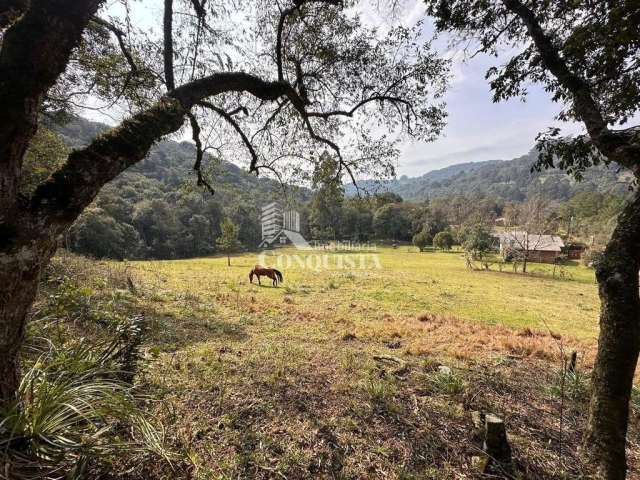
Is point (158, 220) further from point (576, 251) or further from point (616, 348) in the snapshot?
point (576, 251)

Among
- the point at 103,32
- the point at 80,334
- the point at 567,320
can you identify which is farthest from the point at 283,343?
the point at 567,320

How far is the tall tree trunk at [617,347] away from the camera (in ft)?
6.11

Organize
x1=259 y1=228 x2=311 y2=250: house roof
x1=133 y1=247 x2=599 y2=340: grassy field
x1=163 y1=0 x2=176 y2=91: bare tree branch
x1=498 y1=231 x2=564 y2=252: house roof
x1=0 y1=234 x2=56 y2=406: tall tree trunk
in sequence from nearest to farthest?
x1=0 y1=234 x2=56 y2=406: tall tree trunk → x1=163 y1=0 x2=176 y2=91: bare tree branch → x1=133 y1=247 x2=599 y2=340: grassy field → x1=498 y1=231 x2=564 y2=252: house roof → x1=259 y1=228 x2=311 y2=250: house roof

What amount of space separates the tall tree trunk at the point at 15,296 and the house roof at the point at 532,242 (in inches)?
1605

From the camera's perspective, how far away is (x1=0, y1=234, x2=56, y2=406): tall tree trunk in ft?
5.18

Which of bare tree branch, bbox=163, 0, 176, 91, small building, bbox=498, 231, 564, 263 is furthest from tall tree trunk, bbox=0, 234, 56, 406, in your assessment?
small building, bbox=498, 231, 564, 263

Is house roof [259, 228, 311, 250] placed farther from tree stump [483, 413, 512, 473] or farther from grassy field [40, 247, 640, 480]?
tree stump [483, 413, 512, 473]

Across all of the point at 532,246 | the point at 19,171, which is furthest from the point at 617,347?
the point at 532,246

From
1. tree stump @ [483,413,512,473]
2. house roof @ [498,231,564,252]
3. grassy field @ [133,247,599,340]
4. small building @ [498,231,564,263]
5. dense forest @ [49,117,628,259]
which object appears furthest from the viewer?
house roof @ [498,231,564,252]

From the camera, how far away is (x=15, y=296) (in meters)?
1.65

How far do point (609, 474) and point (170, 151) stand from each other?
3699cm

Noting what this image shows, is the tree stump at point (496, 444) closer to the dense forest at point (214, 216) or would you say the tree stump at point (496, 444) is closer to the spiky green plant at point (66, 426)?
the spiky green plant at point (66, 426)

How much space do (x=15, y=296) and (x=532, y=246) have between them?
4963cm

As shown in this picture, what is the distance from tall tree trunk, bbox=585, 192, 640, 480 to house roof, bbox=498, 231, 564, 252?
125ft
